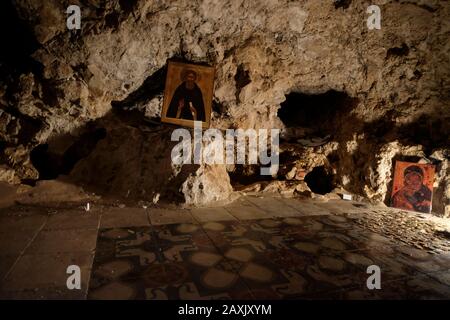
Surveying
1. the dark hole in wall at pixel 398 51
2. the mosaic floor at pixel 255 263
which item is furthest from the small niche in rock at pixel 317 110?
the mosaic floor at pixel 255 263

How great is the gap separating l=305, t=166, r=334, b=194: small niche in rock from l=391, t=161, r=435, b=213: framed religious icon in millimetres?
1302

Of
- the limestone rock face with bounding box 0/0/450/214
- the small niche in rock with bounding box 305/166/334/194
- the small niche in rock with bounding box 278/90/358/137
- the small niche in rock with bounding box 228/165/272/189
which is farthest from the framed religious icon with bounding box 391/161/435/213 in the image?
the small niche in rock with bounding box 228/165/272/189

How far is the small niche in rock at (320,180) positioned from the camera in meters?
6.64

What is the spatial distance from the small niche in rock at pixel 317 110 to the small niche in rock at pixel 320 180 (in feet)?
3.18

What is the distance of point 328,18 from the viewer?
5.57 meters

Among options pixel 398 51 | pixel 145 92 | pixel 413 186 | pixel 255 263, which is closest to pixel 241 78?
pixel 145 92

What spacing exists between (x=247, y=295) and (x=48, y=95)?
5.16 m

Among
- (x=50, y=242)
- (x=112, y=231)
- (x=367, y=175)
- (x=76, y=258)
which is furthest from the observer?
(x=367, y=175)

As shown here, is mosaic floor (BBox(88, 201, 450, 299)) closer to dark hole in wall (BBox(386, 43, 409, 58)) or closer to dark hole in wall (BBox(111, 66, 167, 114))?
dark hole in wall (BBox(111, 66, 167, 114))

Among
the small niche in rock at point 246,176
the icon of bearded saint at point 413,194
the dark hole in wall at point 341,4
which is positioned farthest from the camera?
the small niche in rock at point 246,176

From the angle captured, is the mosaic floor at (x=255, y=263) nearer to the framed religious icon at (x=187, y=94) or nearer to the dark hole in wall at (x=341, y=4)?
the framed religious icon at (x=187, y=94)

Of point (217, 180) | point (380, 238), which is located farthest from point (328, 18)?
point (380, 238)

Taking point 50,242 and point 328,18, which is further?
point 328,18

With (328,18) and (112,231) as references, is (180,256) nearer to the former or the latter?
(112,231)
